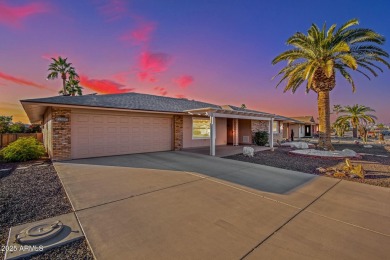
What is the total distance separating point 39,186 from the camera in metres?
5.32

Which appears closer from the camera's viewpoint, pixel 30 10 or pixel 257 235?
pixel 257 235

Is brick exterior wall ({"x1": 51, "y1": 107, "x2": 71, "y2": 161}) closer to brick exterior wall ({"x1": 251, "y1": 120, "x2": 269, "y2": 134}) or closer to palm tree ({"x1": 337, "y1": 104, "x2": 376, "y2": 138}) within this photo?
brick exterior wall ({"x1": 251, "y1": 120, "x2": 269, "y2": 134})

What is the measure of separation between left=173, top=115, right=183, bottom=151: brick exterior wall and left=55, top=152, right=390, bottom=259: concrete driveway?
6.86 m

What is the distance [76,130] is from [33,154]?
2.56m

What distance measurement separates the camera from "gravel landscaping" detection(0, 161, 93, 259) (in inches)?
101

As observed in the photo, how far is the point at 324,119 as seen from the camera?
12.6 m

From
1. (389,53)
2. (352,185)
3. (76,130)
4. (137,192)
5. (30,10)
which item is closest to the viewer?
(137,192)

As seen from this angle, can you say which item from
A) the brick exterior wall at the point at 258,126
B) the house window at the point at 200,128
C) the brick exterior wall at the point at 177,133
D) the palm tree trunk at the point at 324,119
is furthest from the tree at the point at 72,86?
the palm tree trunk at the point at 324,119

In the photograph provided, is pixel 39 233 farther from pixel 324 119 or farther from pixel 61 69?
pixel 61 69

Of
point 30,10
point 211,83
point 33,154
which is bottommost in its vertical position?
point 33,154

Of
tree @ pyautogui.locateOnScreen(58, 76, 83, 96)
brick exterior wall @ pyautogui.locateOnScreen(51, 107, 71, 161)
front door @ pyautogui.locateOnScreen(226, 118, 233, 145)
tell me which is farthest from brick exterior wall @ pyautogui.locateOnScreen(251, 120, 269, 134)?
tree @ pyautogui.locateOnScreen(58, 76, 83, 96)

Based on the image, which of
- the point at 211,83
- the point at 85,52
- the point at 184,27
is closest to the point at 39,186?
the point at 85,52

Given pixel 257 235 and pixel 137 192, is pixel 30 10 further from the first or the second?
pixel 257 235

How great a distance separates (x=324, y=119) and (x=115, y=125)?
13757mm
